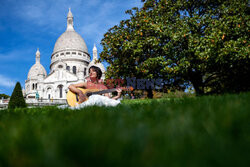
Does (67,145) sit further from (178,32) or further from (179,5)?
(179,5)

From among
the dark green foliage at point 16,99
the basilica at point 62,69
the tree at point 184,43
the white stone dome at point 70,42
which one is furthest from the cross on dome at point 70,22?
the tree at point 184,43

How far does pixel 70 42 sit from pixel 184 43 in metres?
67.0

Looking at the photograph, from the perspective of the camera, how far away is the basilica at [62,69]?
55375 millimetres

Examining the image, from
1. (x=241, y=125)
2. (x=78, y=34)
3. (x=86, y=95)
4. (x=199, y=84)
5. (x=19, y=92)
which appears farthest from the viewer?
(x=78, y=34)

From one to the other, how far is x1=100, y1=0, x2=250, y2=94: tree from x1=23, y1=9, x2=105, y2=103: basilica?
41793 millimetres

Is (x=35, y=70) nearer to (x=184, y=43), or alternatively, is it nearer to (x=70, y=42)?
(x=70, y=42)

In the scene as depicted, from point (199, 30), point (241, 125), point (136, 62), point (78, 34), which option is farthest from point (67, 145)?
point (78, 34)

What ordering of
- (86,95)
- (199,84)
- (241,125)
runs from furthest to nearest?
(199,84)
(86,95)
(241,125)

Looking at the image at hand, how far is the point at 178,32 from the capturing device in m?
11.2

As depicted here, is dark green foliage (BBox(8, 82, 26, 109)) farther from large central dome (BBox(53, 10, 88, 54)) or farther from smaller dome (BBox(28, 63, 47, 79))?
large central dome (BBox(53, 10, 88, 54))

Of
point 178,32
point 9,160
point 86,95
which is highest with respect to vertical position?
point 178,32

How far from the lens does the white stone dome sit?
70.8 m

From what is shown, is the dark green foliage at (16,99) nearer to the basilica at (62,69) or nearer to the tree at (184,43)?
the tree at (184,43)

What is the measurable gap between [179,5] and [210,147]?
1376 centimetres
